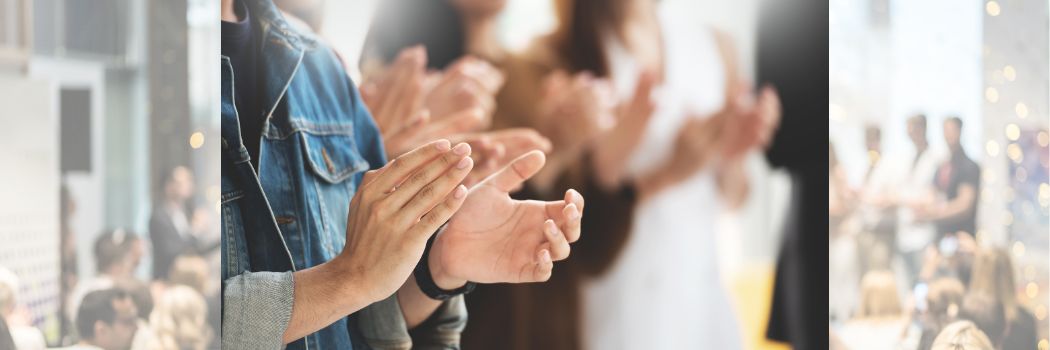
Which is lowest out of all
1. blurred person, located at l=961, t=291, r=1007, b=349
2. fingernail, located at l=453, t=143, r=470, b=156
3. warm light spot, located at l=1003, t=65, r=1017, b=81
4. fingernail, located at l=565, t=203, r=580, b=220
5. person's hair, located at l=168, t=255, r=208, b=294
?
blurred person, located at l=961, t=291, r=1007, b=349

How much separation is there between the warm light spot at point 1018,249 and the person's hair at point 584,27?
1105mm

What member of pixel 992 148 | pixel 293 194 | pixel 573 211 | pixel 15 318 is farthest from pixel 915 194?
pixel 15 318

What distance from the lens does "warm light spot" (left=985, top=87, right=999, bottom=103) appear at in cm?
214

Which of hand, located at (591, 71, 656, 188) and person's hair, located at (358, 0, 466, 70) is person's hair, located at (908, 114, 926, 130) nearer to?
hand, located at (591, 71, 656, 188)

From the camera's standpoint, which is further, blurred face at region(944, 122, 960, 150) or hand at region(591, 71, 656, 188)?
hand at region(591, 71, 656, 188)

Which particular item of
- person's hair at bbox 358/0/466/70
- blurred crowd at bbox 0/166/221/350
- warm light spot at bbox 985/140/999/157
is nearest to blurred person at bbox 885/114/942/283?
warm light spot at bbox 985/140/999/157

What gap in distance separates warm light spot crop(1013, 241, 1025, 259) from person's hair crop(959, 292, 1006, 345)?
0.11 meters

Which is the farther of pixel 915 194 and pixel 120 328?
pixel 915 194

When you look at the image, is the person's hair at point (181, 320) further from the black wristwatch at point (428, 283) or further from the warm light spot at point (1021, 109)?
the warm light spot at point (1021, 109)


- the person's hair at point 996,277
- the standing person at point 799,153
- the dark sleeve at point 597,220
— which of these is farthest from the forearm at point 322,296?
the standing person at point 799,153

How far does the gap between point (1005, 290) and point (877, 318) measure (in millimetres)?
277

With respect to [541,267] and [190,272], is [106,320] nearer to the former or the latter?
[190,272]

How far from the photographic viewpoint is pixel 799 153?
2691mm

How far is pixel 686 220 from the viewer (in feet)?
8.84
